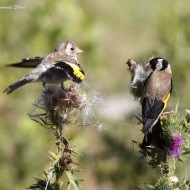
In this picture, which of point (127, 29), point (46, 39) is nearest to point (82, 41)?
point (46, 39)

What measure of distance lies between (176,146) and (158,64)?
2.76 feet

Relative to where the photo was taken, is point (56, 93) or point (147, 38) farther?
point (147, 38)

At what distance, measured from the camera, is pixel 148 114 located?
14.6ft

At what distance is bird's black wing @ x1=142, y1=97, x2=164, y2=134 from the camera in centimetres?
432

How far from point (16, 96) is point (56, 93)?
191 inches

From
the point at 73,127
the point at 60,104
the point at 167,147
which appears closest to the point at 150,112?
the point at 167,147

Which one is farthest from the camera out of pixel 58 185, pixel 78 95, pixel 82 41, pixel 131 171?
pixel 82 41

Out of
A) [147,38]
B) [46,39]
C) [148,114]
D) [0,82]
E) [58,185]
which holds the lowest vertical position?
[58,185]

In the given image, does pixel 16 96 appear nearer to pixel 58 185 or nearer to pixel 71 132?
pixel 71 132

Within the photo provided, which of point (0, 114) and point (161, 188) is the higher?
point (0, 114)

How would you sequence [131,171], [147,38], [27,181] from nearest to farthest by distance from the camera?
[131,171] < [27,181] < [147,38]

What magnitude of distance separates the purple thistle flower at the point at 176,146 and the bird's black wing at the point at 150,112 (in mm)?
167

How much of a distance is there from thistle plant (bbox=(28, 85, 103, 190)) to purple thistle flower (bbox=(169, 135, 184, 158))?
1.78 feet

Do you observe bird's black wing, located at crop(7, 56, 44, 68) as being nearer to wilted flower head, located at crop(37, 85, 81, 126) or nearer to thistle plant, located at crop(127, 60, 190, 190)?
wilted flower head, located at crop(37, 85, 81, 126)
